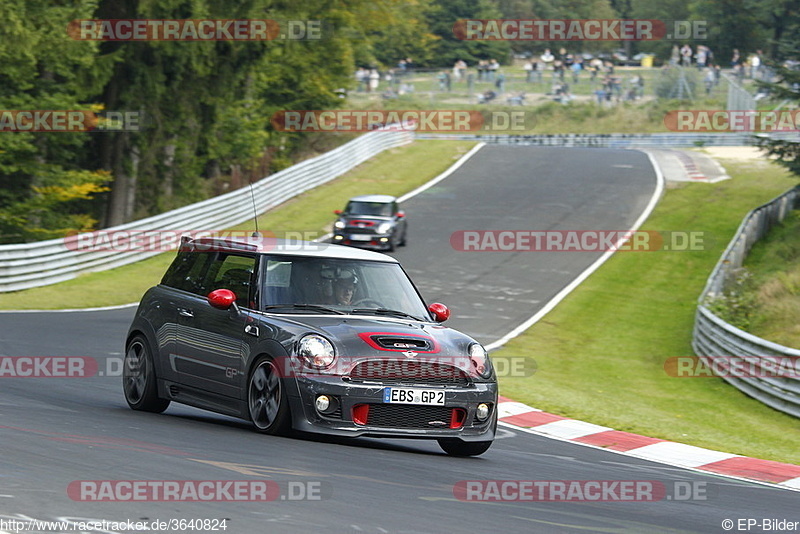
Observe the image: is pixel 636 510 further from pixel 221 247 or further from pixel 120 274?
pixel 120 274

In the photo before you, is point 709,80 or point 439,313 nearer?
point 439,313

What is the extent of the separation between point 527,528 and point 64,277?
69.7 ft

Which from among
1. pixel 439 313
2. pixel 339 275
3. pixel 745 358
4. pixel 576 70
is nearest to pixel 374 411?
pixel 339 275

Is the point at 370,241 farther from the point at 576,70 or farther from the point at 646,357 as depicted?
the point at 576,70

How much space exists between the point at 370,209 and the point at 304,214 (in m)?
6.58

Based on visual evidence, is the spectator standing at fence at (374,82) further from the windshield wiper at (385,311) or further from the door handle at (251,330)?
the door handle at (251,330)

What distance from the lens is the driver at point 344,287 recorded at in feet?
31.8

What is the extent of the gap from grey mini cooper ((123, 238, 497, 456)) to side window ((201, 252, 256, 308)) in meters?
0.01

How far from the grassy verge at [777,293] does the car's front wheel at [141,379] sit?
480 inches

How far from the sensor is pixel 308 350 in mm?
8742

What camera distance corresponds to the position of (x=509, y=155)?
165 ft

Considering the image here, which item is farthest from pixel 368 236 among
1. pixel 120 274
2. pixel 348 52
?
pixel 348 52

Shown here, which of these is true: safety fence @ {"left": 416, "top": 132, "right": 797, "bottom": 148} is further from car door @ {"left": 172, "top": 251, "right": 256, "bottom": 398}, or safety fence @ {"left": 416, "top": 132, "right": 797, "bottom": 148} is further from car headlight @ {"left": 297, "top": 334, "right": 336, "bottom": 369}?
car headlight @ {"left": 297, "top": 334, "right": 336, "bottom": 369}

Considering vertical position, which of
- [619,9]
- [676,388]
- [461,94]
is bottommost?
[676,388]
